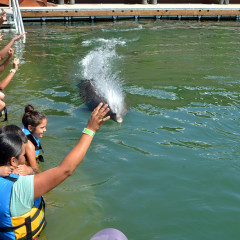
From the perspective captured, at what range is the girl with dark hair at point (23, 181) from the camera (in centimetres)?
250

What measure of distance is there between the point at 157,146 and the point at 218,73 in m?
5.59

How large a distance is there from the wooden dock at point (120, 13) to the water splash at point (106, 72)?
680 centimetres

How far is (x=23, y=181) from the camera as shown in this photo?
8.40 ft

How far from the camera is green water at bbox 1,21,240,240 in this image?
4.02 m

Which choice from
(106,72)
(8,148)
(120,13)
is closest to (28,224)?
(8,148)

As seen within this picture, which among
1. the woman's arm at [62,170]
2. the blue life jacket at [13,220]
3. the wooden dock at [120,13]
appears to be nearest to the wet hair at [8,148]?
the blue life jacket at [13,220]

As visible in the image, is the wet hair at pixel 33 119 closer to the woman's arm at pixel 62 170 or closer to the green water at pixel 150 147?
the green water at pixel 150 147

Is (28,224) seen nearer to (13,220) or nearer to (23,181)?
(13,220)

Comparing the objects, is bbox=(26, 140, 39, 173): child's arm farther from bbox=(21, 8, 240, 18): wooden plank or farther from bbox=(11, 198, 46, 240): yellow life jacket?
bbox=(21, 8, 240, 18): wooden plank

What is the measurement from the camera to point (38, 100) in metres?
8.22

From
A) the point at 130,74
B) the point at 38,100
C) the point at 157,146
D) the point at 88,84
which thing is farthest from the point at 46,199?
the point at 130,74

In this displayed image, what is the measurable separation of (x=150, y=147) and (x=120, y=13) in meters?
19.0

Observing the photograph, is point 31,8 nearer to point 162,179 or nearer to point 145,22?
point 145,22

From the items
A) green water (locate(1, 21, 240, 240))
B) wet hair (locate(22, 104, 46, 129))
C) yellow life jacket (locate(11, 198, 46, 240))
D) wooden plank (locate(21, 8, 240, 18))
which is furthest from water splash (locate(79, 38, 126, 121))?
wooden plank (locate(21, 8, 240, 18))
